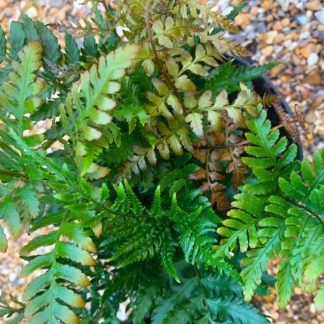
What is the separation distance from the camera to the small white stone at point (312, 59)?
1.86 meters

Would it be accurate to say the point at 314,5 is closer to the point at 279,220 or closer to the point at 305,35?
the point at 305,35

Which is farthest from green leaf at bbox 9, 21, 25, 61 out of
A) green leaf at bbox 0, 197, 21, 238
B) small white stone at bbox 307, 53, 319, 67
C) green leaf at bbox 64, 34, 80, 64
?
small white stone at bbox 307, 53, 319, 67

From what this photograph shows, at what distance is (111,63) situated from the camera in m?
0.91

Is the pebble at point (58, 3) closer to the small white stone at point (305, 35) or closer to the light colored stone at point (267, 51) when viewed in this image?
the light colored stone at point (267, 51)

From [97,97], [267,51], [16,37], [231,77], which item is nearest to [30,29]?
[16,37]

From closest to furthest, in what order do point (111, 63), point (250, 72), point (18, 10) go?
point (111, 63)
point (250, 72)
point (18, 10)

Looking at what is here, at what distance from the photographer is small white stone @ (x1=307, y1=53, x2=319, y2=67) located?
1.86 m

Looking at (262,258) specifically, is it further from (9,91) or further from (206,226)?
(9,91)

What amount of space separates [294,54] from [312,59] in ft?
0.23

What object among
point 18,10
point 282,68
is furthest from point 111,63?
point 18,10

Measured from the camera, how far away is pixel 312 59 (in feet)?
6.12

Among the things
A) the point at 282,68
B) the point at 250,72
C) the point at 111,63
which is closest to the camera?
the point at 111,63

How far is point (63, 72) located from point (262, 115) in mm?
473

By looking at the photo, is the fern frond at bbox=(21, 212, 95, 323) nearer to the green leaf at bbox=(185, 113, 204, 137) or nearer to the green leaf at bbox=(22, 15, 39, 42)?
the green leaf at bbox=(185, 113, 204, 137)
